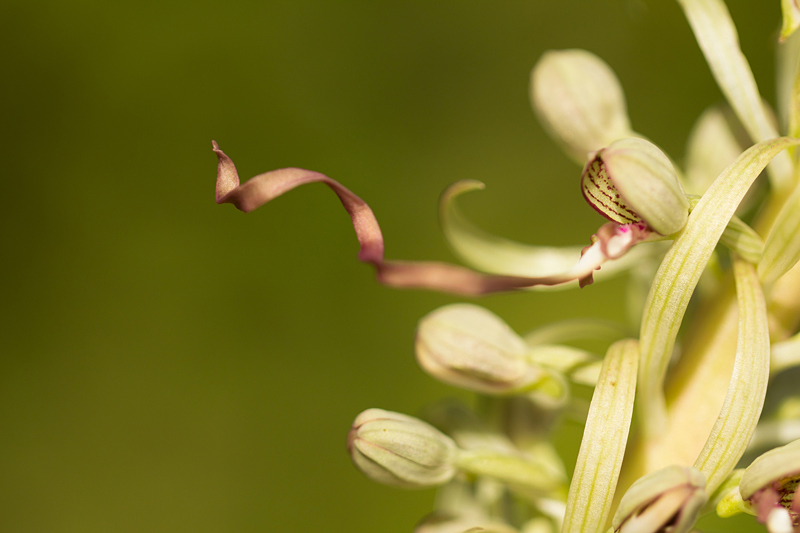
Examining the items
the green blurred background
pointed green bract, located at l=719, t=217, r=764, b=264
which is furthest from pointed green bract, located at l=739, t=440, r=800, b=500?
the green blurred background

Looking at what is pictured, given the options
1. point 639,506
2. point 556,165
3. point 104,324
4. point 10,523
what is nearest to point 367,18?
point 556,165

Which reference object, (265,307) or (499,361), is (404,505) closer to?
(265,307)

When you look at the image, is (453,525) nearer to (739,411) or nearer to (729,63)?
(739,411)

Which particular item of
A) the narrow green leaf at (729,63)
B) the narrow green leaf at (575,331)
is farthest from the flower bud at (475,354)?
the narrow green leaf at (729,63)

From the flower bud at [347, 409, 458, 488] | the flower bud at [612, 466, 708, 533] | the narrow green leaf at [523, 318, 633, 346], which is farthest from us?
the narrow green leaf at [523, 318, 633, 346]

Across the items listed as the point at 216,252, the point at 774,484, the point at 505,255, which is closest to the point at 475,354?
the point at 505,255

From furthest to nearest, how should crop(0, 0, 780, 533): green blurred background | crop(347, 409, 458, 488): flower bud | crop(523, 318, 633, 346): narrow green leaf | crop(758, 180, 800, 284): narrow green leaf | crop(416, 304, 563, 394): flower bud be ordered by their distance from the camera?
crop(0, 0, 780, 533): green blurred background, crop(523, 318, 633, 346): narrow green leaf, crop(416, 304, 563, 394): flower bud, crop(347, 409, 458, 488): flower bud, crop(758, 180, 800, 284): narrow green leaf

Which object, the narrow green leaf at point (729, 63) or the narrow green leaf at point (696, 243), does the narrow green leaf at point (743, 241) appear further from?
the narrow green leaf at point (729, 63)

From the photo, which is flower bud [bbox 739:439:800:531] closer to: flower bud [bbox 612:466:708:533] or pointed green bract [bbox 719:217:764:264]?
flower bud [bbox 612:466:708:533]
